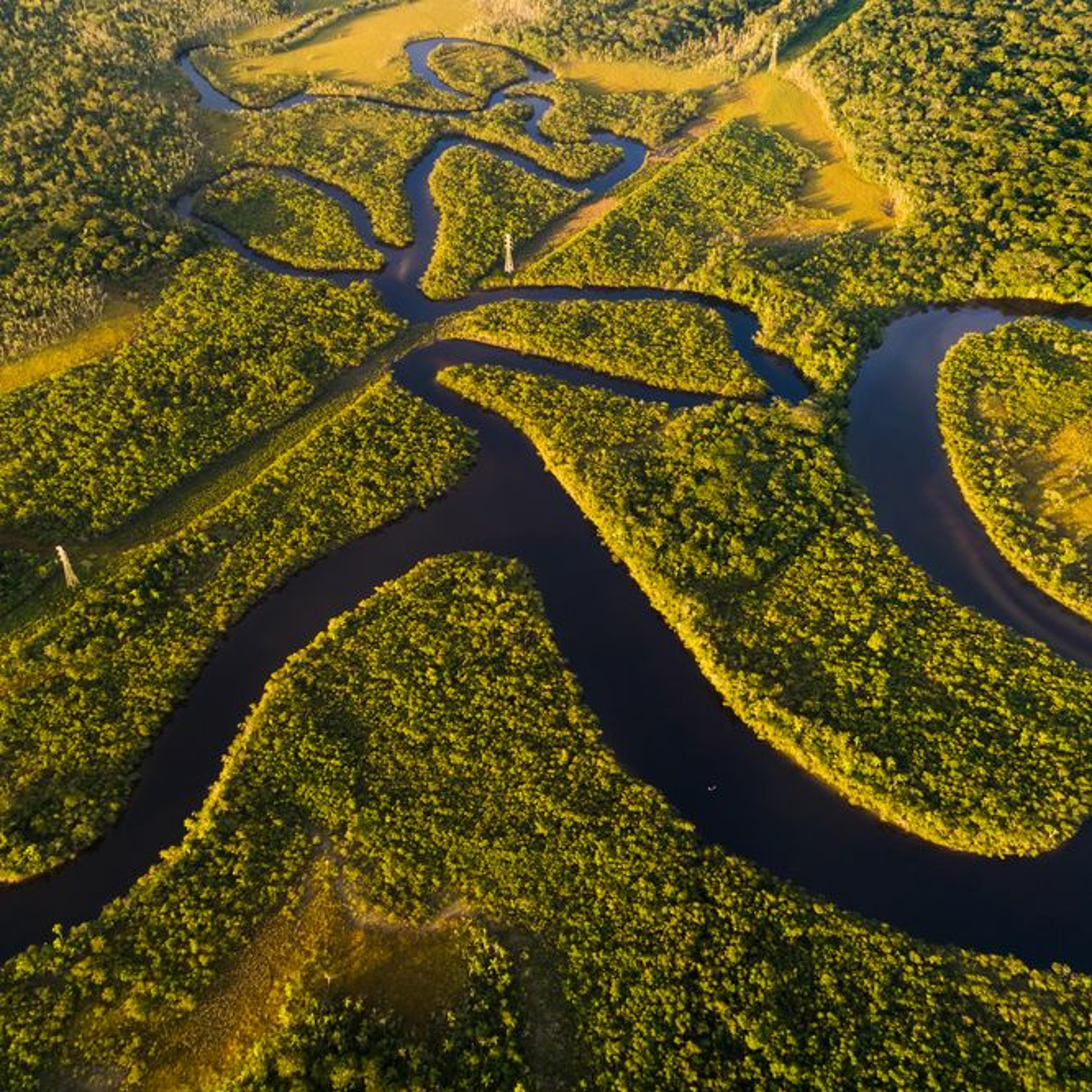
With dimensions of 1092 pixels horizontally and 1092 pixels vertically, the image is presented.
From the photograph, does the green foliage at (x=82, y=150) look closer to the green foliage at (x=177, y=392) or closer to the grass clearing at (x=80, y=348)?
the grass clearing at (x=80, y=348)

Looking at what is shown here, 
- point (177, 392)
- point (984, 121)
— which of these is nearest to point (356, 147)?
point (177, 392)

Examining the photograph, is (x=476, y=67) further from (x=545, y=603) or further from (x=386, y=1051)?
(x=386, y=1051)

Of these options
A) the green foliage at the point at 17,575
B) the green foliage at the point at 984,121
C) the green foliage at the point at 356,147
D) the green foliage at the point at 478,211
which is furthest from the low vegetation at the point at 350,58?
the green foliage at the point at 17,575

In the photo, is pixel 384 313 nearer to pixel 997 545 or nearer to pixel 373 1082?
pixel 997 545

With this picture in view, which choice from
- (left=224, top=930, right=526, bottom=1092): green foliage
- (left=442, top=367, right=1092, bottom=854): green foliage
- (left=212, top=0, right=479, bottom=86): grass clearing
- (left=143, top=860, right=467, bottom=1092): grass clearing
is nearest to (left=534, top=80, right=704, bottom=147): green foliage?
(left=212, top=0, right=479, bottom=86): grass clearing

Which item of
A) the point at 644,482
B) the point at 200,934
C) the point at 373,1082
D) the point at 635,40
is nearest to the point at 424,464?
the point at 644,482
